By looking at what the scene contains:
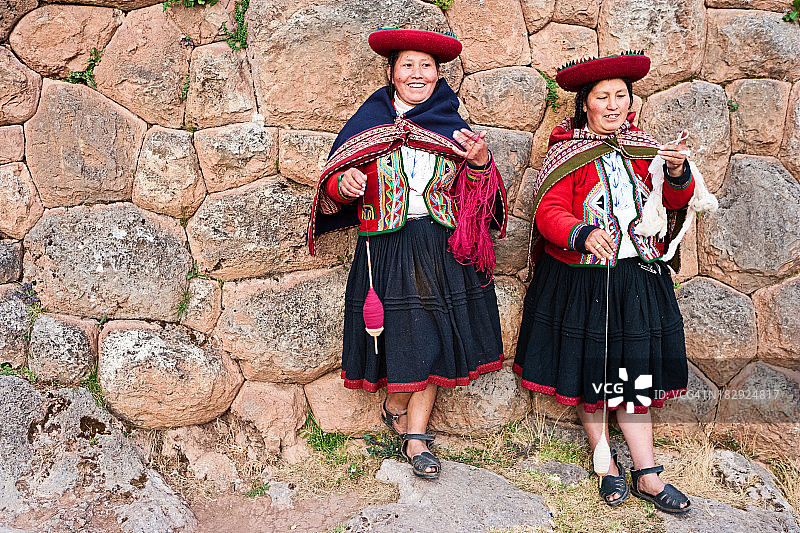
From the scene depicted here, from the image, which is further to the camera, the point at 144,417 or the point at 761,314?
the point at 761,314

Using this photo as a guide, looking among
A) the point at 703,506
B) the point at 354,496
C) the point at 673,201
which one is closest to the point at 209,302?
the point at 354,496

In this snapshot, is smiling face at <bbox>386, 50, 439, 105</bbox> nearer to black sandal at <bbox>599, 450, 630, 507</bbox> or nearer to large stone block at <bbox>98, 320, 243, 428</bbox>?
large stone block at <bbox>98, 320, 243, 428</bbox>

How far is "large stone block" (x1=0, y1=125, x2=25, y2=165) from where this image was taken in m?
2.83

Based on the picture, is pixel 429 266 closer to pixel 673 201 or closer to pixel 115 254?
pixel 673 201

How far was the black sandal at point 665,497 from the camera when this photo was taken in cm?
270

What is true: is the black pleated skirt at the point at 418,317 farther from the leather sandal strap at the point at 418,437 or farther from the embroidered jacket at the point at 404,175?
the leather sandal strap at the point at 418,437

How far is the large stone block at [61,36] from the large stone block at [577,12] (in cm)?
197

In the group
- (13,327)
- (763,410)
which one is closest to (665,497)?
(763,410)

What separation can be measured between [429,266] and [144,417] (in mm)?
1402

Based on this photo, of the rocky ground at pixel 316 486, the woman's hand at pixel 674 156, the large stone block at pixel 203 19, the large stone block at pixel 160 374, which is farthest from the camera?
the large stone block at pixel 203 19

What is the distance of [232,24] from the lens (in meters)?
2.96

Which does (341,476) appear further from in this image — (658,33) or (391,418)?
(658,33)

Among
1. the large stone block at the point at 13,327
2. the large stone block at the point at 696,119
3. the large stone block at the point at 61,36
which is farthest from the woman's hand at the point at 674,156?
the large stone block at the point at 13,327

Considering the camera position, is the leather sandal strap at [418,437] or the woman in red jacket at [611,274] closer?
the woman in red jacket at [611,274]
